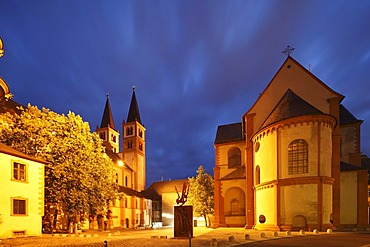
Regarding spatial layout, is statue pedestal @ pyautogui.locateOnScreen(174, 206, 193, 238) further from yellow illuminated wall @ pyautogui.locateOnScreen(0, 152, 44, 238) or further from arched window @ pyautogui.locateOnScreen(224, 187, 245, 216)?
arched window @ pyautogui.locateOnScreen(224, 187, 245, 216)

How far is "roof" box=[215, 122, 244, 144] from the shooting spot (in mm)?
43125

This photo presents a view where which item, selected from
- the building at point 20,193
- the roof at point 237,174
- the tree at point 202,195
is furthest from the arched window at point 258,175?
the building at point 20,193

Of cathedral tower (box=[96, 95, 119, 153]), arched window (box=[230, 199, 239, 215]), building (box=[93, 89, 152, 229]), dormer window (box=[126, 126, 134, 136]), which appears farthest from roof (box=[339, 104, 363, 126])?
cathedral tower (box=[96, 95, 119, 153])

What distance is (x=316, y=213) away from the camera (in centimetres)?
2534

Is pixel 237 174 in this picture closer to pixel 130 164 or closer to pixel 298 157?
pixel 298 157

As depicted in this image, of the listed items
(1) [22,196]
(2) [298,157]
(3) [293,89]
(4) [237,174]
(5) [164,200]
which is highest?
Result: (3) [293,89]

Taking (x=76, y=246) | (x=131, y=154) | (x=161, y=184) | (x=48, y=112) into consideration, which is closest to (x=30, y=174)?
(x=48, y=112)

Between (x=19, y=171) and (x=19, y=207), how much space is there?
269 cm

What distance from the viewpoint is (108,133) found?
79.8m

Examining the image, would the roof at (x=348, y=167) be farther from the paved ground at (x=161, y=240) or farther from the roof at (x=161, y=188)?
the roof at (x=161, y=188)

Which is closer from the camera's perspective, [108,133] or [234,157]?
[234,157]

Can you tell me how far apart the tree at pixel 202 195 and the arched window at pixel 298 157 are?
2252 cm

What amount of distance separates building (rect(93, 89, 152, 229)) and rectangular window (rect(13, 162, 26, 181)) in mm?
37324

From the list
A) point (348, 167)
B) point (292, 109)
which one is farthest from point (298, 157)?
point (348, 167)
